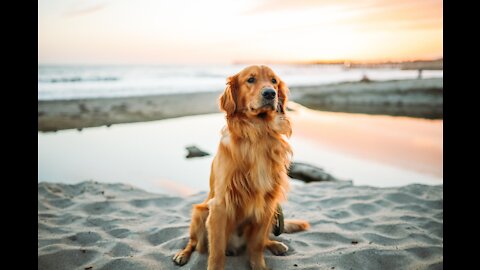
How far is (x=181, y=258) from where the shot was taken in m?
2.80

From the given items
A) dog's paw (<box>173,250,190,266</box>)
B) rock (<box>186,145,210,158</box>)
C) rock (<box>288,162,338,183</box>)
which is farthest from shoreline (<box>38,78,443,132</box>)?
dog's paw (<box>173,250,190,266</box>)

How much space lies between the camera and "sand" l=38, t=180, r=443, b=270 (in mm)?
2773

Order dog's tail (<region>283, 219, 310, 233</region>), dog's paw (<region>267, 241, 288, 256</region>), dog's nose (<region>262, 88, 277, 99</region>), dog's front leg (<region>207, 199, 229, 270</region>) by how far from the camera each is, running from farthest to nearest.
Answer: dog's tail (<region>283, 219, 310, 233</region>)
dog's paw (<region>267, 241, 288, 256</region>)
dog's nose (<region>262, 88, 277, 99</region>)
dog's front leg (<region>207, 199, 229, 270</region>)

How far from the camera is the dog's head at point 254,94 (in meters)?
2.74

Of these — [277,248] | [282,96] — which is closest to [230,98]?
[282,96]

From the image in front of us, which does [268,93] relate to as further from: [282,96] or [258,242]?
[258,242]

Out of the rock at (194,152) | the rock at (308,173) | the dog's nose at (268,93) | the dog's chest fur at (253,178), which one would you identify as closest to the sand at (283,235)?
the rock at (308,173)

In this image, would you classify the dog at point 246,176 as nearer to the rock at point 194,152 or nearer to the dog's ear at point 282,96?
the dog's ear at point 282,96

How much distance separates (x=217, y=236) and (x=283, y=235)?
1.00m

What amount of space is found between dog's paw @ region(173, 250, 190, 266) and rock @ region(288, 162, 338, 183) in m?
3.00

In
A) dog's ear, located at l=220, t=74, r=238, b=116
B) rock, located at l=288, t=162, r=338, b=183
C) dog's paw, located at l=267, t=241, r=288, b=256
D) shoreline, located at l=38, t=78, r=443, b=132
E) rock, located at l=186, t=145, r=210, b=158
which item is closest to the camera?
dog's ear, located at l=220, t=74, r=238, b=116

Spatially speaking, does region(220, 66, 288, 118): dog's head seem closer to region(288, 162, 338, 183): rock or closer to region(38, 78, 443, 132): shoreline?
region(288, 162, 338, 183): rock

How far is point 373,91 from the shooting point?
1677cm
